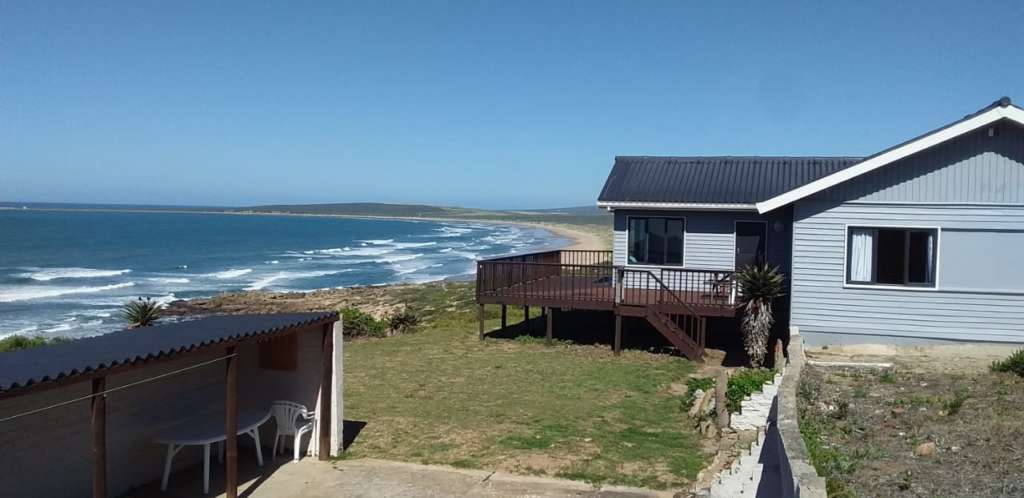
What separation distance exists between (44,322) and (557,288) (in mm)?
27266

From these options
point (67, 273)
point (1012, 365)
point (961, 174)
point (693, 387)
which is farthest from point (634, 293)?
point (67, 273)

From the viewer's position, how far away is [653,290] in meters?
18.0

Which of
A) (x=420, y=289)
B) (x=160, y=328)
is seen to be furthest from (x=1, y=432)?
(x=420, y=289)

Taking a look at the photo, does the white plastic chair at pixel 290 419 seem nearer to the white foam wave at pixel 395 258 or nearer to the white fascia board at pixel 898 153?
the white fascia board at pixel 898 153

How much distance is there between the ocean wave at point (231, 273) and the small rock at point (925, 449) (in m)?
53.4

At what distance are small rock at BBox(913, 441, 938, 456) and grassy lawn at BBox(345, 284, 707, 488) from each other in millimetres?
2448

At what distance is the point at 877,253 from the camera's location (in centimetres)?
1416

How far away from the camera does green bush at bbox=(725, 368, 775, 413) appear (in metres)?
11.3

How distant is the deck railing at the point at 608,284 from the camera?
16750mm

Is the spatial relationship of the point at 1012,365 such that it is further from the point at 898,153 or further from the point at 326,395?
the point at 326,395

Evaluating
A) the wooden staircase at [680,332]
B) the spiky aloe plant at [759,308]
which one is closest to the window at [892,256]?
the spiky aloe plant at [759,308]

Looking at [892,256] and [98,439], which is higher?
[892,256]

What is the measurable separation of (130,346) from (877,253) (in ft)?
40.9

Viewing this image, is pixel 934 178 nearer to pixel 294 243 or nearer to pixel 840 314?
pixel 840 314
